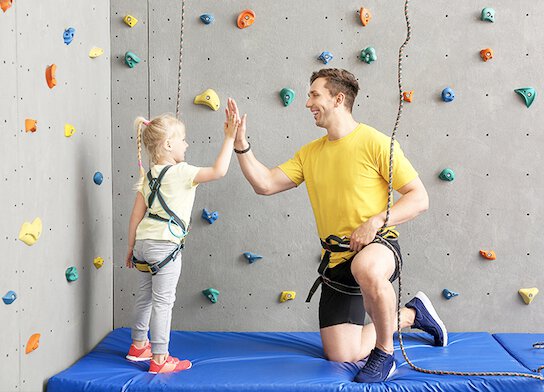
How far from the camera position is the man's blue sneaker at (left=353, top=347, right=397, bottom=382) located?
286 cm

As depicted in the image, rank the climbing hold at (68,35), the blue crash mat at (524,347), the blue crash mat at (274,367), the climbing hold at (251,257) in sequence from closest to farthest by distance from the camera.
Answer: the blue crash mat at (274,367)
the climbing hold at (68,35)
the blue crash mat at (524,347)
the climbing hold at (251,257)

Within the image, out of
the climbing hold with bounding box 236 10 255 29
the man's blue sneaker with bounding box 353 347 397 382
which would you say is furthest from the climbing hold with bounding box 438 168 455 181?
the climbing hold with bounding box 236 10 255 29

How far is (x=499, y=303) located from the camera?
3.71 meters

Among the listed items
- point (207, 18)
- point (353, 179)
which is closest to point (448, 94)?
point (353, 179)

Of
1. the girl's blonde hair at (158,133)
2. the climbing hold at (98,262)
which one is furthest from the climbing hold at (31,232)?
the climbing hold at (98,262)

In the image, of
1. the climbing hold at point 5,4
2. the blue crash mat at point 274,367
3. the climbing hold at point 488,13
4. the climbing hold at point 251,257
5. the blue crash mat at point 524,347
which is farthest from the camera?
the climbing hold at point 251,257

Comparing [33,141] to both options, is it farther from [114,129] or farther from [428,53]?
[428,53]

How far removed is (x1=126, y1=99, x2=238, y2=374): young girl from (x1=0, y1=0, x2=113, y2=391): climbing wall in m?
0.31

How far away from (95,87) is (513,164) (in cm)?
212

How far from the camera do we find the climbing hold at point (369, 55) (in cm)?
363

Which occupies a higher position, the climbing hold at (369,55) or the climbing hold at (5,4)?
the climbing hold at (5,4)

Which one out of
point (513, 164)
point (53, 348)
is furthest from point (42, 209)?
point (513, 164)

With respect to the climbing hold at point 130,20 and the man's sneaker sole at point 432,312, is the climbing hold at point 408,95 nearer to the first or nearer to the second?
the man's sneaker sole at point 432,312

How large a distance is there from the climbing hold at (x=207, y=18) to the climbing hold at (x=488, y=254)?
1814 millimetres
